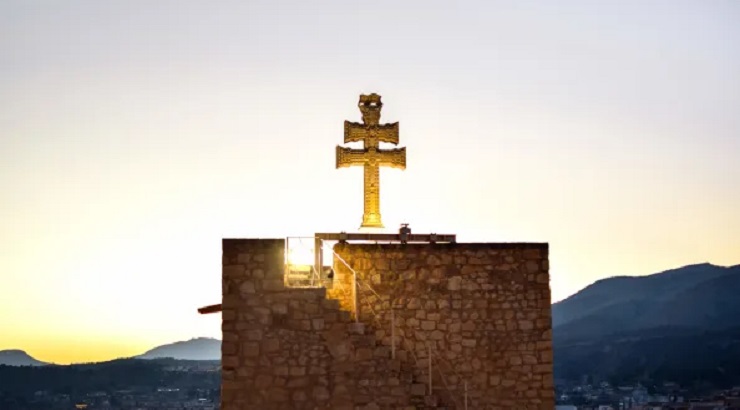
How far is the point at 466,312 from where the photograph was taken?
1950 centimetres

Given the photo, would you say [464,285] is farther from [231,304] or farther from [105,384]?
[105,384]

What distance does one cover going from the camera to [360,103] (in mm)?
22125

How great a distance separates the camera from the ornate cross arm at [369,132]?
2203 centimetres

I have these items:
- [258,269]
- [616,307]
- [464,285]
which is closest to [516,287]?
[464,285]

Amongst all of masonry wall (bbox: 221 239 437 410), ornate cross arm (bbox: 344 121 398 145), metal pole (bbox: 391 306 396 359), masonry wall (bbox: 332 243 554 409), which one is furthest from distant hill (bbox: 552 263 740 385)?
masonry wall (bbox: 221 239 437 410)

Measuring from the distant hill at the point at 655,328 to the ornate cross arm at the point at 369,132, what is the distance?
79.7 meters

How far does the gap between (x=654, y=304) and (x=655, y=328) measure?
20.1 meters

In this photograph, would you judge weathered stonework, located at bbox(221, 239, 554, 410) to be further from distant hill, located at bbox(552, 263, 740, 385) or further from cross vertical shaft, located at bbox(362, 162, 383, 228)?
distant hill, located at bbox(552, 263, 740, 385)

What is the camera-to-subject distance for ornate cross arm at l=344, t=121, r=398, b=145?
72.3 feet

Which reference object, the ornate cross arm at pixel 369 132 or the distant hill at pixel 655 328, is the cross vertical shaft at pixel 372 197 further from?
the distant hill at pixel 655 328

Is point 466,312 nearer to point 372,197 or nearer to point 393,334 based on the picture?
point 393,334

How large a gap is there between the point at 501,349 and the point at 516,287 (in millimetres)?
961

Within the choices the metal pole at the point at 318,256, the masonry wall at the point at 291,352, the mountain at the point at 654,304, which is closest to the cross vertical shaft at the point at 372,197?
the metal pole at the point at 318,256

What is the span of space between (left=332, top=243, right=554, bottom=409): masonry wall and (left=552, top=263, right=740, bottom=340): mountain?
112m
